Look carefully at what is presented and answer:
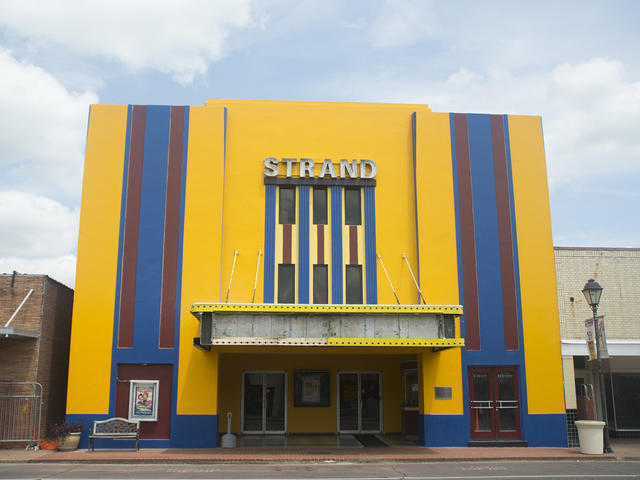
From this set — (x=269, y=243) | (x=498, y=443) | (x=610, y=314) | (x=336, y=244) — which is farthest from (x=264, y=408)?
(x=610, y=314)

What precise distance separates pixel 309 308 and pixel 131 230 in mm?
7796

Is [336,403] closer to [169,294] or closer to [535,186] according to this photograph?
[169,294]

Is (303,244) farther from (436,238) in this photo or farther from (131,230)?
(131,230)

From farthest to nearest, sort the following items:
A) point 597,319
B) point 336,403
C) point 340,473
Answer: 1. point 336,403
2. point 597,319
3. point 340,473

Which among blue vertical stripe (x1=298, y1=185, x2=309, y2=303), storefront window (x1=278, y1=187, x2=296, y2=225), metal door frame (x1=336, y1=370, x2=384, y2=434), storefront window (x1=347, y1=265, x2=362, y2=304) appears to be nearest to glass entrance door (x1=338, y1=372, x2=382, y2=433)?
metal door frame (x1=336, y1=370, x2=384, y2=434)

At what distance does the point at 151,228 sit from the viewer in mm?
22484

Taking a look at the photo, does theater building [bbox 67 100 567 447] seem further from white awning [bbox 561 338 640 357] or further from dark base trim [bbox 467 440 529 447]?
white awning [bbox 561 338 640 357]

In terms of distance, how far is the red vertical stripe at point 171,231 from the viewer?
21781mm

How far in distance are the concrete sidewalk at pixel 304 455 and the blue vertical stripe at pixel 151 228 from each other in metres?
4.08

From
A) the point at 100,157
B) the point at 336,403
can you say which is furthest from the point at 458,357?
the point at 100,157

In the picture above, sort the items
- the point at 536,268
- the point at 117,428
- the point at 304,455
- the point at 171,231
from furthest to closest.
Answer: the point at 536,268, the point at 171,231, the point at 117,428, the point at 304,455

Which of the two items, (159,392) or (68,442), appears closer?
(68,442)

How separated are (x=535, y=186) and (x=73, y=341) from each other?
→ 1831cm

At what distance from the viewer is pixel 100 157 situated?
23.0 m
